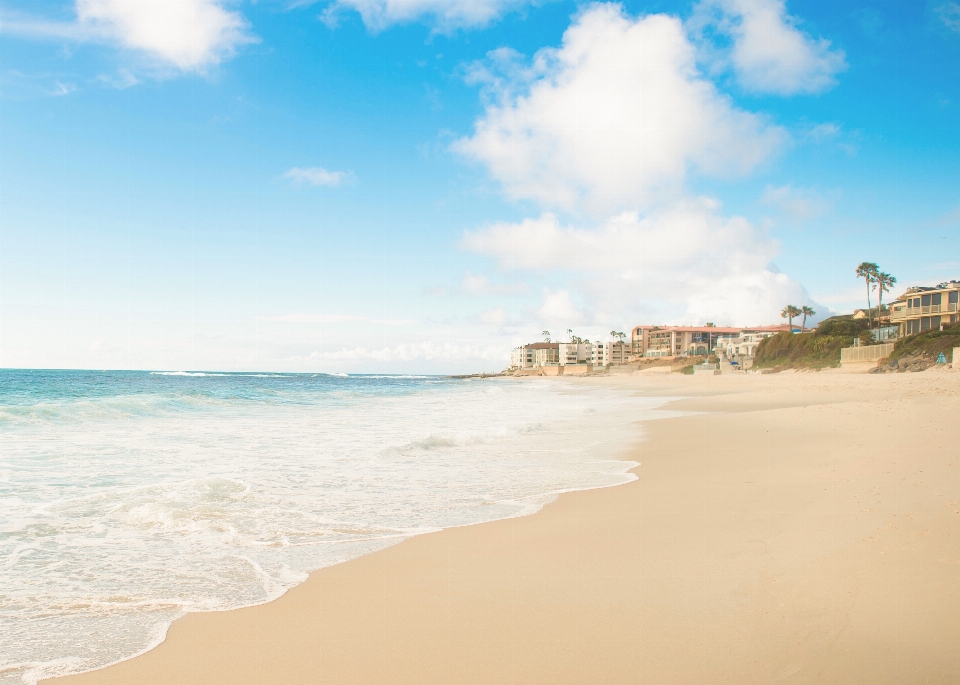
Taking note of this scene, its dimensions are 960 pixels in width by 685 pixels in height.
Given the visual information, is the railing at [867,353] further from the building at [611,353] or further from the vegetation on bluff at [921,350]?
the building at [611,353]

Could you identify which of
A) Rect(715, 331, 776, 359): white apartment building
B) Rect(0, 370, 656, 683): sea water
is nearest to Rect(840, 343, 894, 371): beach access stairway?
Rect(0, 370, 656, 683): sea water

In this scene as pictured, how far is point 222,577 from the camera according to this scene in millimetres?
4695

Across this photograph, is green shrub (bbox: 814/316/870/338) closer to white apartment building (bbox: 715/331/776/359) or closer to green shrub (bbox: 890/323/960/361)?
green shrub (bbox: 890/323/960/361)

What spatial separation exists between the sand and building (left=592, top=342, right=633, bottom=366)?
16097 cm

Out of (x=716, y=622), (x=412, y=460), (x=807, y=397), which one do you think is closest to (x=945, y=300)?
(x=807, y=397)

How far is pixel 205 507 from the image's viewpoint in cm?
693

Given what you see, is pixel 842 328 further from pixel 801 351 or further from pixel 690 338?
pixel 690 338

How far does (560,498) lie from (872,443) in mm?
5683

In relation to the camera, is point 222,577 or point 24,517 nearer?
point 222,577

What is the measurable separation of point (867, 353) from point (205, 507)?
175 ft

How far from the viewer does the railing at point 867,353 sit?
46.2 meters

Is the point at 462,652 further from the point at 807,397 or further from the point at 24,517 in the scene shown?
the point at 807,397

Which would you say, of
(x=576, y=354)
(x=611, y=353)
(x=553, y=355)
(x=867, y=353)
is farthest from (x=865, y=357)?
(x=553, y=355)

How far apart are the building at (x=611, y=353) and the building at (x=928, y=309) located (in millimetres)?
105012
